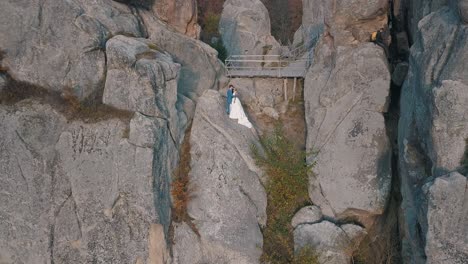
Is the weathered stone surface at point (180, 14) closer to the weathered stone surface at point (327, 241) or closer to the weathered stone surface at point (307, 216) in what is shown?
the weathered stone surface at point (307, 216)

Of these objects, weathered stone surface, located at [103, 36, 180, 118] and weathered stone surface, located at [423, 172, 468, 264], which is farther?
weathered stone surface, located at [103, 36, 180, 118]

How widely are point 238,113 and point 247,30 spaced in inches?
322

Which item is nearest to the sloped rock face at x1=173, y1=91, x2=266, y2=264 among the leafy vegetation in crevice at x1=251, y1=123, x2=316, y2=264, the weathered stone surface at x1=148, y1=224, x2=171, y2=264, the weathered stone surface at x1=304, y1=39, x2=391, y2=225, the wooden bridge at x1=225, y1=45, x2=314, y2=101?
the leafy vegetation in crevice at x1=251, y1=123, x2=316, y2=264

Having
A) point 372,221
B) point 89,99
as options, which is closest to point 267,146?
point 372,221

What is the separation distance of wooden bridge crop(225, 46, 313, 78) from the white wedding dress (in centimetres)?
253

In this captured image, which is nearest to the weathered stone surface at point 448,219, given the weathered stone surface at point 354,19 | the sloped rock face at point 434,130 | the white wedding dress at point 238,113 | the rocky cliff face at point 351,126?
the sloped rock face at point 434,130

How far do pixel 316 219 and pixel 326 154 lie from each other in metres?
1.93

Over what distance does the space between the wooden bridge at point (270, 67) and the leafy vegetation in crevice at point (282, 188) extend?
10.9 feet

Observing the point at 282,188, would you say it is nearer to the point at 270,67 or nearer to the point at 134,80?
the point at 134,80

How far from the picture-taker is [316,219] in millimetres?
15773

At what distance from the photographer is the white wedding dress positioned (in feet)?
56.5

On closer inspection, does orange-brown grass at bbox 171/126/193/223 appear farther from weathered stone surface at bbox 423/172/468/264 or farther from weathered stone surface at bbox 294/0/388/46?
weathered stone surface at bbox 423/172/468/264

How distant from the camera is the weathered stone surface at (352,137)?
51.1ft

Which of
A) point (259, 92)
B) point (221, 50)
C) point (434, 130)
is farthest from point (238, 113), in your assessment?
point (434, 130)
